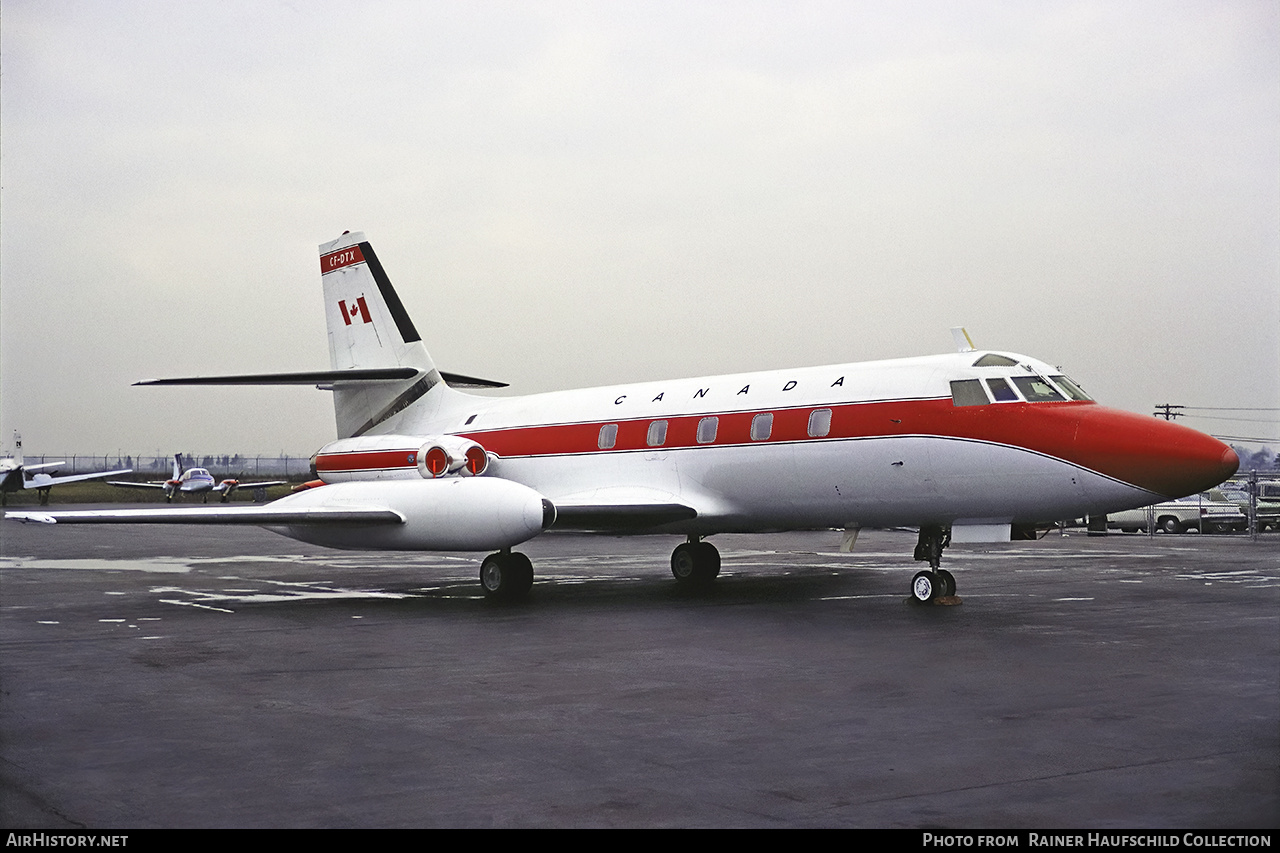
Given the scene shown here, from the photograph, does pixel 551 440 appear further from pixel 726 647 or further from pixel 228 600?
pixel 726 647

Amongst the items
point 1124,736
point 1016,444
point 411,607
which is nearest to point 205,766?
point 1124,736

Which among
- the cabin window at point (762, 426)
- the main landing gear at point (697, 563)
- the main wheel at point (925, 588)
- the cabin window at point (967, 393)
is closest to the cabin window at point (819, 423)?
the cabin window at point (762, 426)

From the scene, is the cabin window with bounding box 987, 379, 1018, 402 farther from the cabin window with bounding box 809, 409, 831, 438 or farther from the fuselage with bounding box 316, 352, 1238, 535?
the cabin window with bounding box 809, 409, 831, 438

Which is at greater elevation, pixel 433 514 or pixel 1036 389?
pixel 1036 389

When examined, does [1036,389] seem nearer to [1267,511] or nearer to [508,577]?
[508,577]

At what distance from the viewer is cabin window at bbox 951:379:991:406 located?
46.3 ft

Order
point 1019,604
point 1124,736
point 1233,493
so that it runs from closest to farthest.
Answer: point 1124,736, point 1019,604, point 1233,493

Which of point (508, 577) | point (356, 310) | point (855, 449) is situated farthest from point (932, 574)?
point (356, 310)

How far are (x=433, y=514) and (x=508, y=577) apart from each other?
1.45m

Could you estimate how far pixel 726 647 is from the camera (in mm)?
11000

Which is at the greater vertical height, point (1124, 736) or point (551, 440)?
point (551, 440)

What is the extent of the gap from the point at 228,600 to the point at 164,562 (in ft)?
32.5

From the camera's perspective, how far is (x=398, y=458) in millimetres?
18484

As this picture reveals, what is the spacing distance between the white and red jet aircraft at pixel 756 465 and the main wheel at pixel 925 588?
0.07 feet
